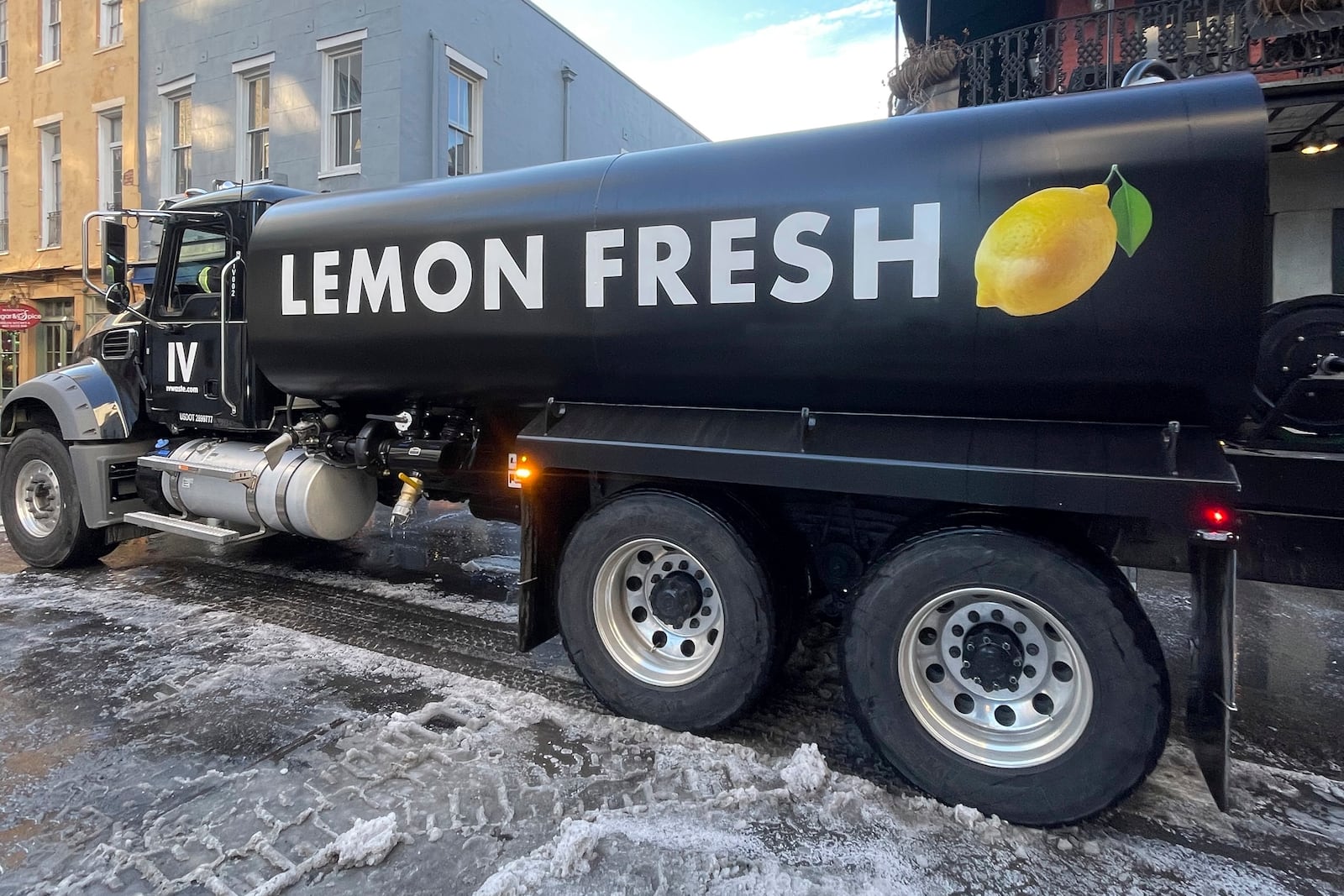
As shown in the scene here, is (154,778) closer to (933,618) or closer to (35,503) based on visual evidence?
→ (933,618)

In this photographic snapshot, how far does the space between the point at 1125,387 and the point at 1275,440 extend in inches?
46.0

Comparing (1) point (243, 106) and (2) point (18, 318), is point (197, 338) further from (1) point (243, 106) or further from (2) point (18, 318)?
(2) point (18, 318)

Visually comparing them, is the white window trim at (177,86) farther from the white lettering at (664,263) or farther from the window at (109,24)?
the white lettering at (664,263)

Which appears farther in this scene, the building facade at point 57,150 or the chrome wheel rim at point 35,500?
the building facade at point 57,150

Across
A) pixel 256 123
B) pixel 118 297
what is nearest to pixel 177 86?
pixel 256 123

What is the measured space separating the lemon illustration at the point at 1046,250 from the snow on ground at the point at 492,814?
1.95 meters

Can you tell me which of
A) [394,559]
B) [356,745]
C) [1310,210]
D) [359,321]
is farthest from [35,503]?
[1310,210]

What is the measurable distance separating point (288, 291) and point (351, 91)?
11.1 meters

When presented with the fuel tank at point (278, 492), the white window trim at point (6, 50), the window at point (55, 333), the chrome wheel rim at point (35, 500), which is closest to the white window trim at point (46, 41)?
the white window trim at point (6, 50)

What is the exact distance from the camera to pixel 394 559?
6.81 metres

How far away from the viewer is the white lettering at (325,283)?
14.4ft

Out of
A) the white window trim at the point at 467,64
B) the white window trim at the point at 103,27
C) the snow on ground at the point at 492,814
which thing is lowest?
the snow on ground at the point at 492,814

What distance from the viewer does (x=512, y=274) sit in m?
3.80

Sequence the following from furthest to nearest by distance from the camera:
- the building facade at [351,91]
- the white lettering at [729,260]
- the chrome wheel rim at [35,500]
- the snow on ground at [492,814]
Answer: the building facade at [351,91] → the chrome wheel rim at [35,500] → the white lettering at [729,260] → the snow on ground at [492,814]
